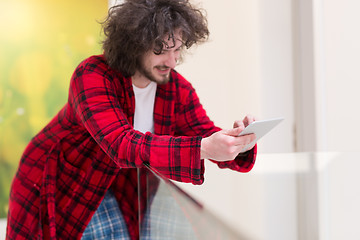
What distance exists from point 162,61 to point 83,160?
38cm

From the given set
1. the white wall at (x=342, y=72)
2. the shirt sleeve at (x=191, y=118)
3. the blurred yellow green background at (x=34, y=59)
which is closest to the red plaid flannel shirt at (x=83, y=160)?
the shirt sleeve at (x=191, y=118)

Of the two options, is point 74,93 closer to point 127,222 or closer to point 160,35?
point 160,35

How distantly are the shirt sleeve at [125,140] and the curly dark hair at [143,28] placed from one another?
0.09m

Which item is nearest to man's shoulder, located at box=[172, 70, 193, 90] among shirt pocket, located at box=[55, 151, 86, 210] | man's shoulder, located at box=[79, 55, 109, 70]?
man's shoulder, located at box=[79, 55, 109, 70]

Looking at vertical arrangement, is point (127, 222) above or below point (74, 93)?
below

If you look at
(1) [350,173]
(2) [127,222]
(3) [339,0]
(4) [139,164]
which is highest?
(3) [339,0]

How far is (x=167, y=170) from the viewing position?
971 mm

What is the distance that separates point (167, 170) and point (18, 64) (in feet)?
6.28

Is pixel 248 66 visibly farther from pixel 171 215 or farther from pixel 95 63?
pixel 171 215

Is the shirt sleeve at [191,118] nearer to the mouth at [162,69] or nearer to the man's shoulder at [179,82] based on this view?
the man's shoulder at [179,82]

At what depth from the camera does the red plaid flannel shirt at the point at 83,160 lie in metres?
1.13

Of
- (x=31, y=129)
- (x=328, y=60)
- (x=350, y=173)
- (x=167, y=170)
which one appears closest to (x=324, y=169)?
(x=350, y=173)

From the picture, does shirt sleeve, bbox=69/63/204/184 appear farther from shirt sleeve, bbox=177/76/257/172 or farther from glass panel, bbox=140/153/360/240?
shirt sleeve, bbox=177/76/257/172

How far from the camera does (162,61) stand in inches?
46.0
